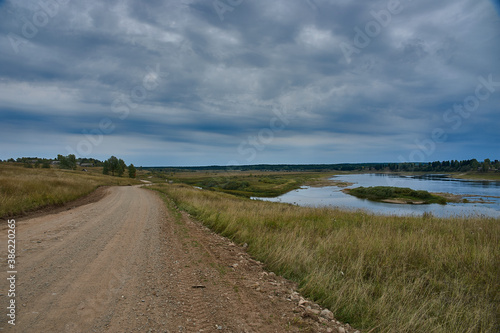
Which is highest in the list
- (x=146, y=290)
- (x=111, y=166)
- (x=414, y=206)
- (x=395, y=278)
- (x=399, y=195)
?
(x=111, y=166)

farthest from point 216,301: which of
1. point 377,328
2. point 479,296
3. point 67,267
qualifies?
point 479,296

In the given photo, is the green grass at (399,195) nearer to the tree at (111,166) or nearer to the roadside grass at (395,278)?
the roadside grass at (395,278)

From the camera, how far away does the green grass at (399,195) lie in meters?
48.1

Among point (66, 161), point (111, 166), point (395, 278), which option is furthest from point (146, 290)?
point (66, 161)

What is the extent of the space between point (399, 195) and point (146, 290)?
61720 mm

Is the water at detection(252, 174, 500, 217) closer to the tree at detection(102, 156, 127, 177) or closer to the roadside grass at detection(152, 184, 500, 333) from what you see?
the roadside grass at detection(152, 184, 500, 333)

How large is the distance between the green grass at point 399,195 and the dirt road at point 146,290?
53.5 m

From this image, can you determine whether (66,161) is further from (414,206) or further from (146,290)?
(146,290)

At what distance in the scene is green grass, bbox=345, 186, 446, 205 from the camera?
48.1 meters

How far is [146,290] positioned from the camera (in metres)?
4.54

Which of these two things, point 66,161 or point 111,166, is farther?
point 111,166

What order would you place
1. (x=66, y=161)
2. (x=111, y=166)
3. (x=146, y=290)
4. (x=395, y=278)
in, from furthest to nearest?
(x=111, y=166)
(x=66, y=161)
(x=395, y=278)
(x=146, y=290)

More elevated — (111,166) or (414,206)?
(111,166)

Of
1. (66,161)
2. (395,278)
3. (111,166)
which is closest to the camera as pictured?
(395,278)
